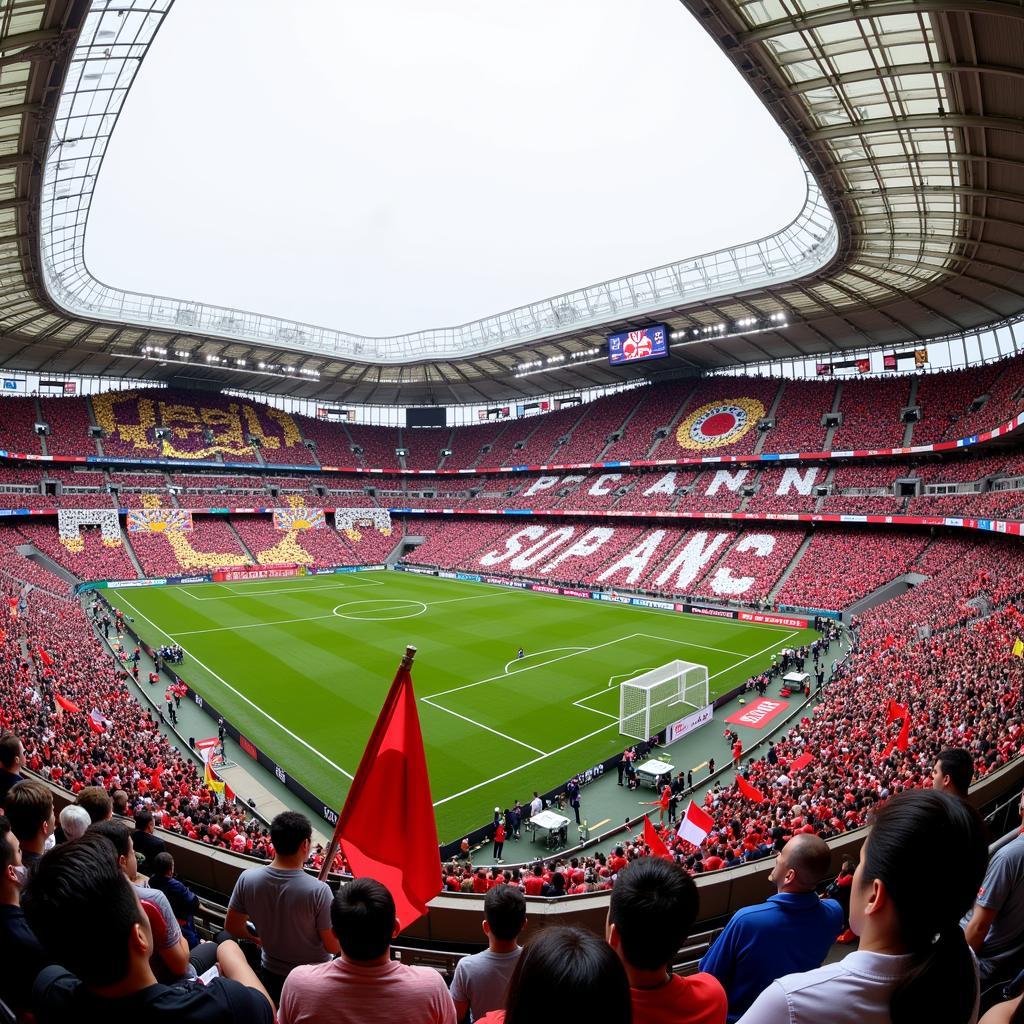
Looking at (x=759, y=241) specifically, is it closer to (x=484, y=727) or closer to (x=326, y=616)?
(x=484, y=727)

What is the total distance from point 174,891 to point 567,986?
496cm

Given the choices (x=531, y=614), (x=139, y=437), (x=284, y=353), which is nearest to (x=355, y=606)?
(x=531, y=614)

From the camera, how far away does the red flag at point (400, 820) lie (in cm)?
593

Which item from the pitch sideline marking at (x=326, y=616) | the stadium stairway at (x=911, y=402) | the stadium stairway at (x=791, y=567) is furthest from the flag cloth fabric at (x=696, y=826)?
the stadium stairway at (x=911, y=402)

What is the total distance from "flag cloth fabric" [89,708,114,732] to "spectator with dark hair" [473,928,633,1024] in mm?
20932

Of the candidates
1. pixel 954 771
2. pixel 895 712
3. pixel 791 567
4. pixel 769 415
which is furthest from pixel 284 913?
pixel 769 415

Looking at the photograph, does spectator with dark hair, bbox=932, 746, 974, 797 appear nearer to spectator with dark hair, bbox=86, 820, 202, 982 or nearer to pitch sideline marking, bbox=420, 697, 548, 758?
spectator with dark hair, bbox=86, 820, 202, 982

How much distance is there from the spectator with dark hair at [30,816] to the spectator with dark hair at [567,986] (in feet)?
13.8

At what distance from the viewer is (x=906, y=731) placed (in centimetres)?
1498

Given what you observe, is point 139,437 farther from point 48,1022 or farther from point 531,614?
point 48,1022

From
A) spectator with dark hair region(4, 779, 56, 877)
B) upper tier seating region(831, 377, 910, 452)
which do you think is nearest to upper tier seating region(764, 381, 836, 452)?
upper tier seating region(831, 377, 910, 452)

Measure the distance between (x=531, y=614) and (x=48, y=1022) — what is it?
4266 cm

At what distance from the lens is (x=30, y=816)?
4.56 meters

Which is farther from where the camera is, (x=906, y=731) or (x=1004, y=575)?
(x=1004, y=575)
